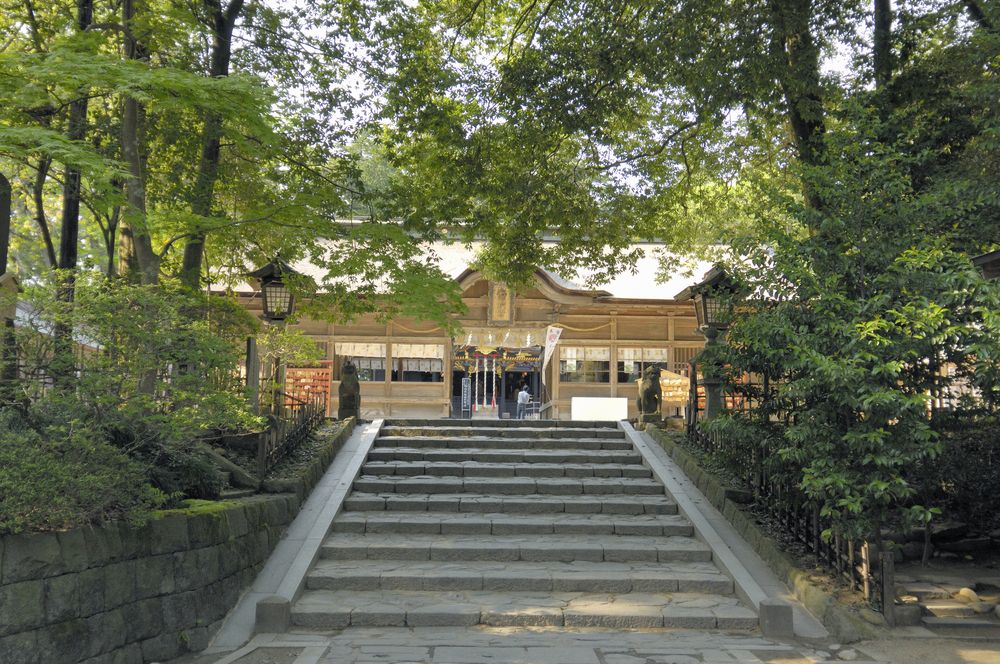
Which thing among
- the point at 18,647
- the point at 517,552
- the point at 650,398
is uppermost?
the point at 650,398

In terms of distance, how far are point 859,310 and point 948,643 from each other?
9.33 ft

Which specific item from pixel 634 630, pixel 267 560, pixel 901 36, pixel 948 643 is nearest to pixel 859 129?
pixel 901 36

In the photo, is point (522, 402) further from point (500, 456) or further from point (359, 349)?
point (500, 456)

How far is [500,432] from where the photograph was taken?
1312 cm

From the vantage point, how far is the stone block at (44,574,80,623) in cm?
496

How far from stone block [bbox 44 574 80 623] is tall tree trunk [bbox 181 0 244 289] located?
4778 millimetres

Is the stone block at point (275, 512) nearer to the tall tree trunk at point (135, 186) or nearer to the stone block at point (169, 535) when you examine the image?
the stone block at point (169, 535)

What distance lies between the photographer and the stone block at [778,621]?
6.57 metres

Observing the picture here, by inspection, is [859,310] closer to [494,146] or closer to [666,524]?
[666,524]

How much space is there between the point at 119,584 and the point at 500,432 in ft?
26.4

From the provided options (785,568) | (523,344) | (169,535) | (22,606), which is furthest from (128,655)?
(523,344)

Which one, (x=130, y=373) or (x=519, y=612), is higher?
(x=130, y=373)

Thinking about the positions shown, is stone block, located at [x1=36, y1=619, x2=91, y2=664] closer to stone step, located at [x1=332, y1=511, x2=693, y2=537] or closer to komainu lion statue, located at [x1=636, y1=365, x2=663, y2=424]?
stone step, located at [x1=332, y1=511, x2=693, y2=537]

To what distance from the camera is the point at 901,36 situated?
9.99 metres
